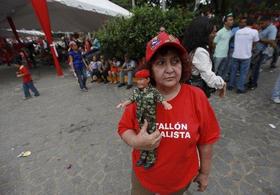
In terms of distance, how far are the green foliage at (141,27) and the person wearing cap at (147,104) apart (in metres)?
6.76

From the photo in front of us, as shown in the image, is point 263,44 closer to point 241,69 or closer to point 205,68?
A: point 241,69

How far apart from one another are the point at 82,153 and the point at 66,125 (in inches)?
65.3

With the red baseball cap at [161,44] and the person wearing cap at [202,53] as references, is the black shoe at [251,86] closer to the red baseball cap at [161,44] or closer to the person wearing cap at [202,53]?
the person wearing cap at [202,53]

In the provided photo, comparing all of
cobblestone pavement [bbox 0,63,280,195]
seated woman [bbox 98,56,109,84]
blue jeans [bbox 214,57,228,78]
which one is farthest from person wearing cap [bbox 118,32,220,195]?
seated woman [bbox 98,56,109,84]

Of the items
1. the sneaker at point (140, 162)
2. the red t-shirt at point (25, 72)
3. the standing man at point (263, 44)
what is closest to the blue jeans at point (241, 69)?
the standing man at point (263, 44)

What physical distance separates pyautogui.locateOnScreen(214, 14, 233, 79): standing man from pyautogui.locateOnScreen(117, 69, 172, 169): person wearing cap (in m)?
5.15

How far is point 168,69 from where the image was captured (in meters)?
1.42

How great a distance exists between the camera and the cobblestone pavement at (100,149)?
10.6ft

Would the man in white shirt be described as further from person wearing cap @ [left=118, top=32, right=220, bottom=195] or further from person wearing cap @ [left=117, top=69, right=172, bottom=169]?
person wearing cap @ [left=117, top=69, right=172, bottom=169]

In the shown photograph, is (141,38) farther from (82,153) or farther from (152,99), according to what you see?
(152,99)

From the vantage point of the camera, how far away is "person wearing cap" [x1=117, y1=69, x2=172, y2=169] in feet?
4.85

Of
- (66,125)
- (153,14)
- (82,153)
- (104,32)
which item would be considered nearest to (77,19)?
(104,32)


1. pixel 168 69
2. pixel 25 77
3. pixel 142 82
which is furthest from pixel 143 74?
pixel 25 77

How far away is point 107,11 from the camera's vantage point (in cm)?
1562
